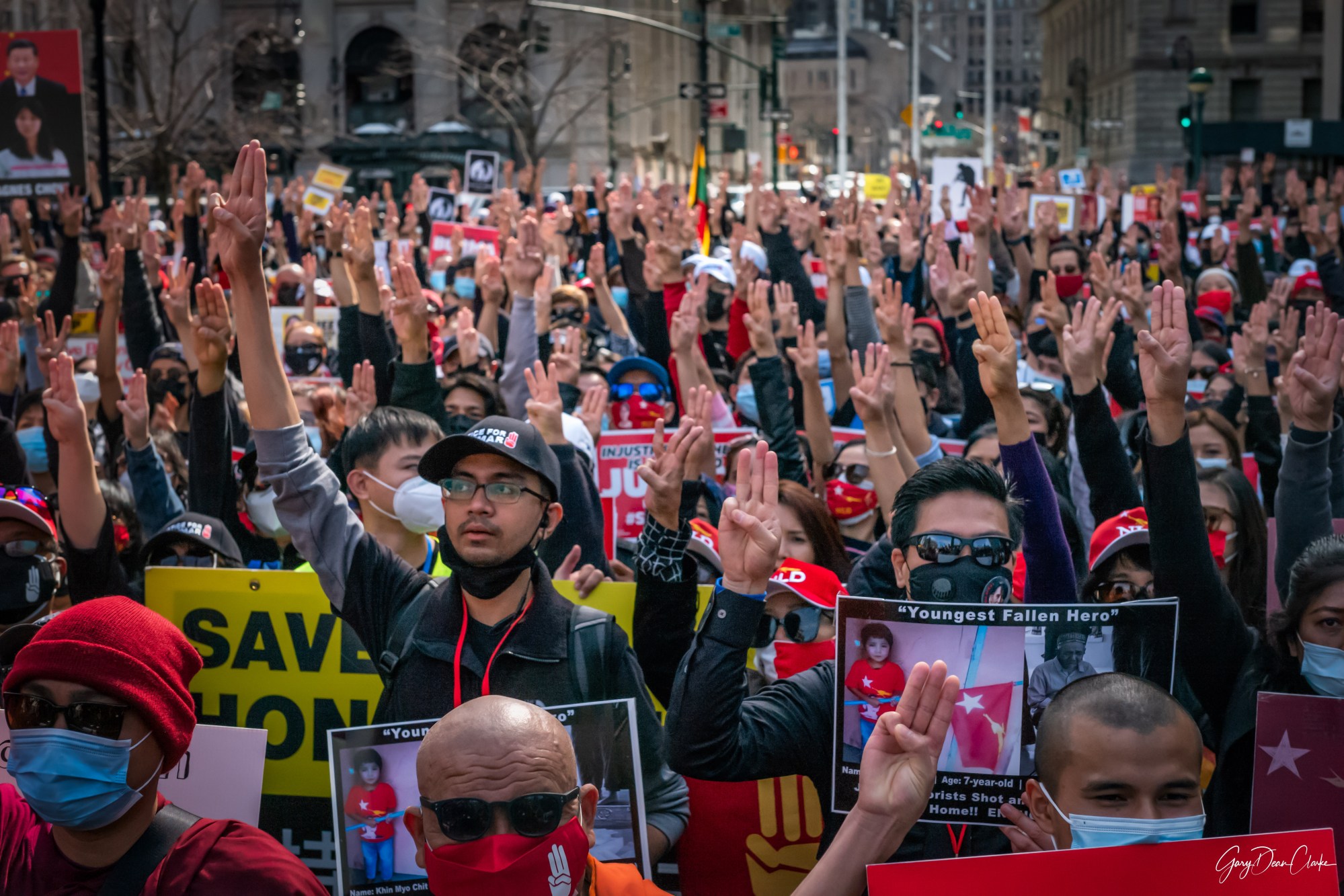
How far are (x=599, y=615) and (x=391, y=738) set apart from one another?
0.61m

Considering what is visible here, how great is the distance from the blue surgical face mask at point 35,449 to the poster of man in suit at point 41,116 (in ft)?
22.1

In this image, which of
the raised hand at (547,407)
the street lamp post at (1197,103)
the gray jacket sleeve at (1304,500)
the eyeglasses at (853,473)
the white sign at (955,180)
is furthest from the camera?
the street lamp post at (1197,103)

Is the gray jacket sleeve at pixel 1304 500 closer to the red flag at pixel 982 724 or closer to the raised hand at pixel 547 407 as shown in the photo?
the red flag at pixel 982 724

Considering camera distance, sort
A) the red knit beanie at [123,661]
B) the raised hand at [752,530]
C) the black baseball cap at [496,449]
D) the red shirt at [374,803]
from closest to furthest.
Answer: the red knit beanie at [123,661], the raised hand at [752,530], the red shirt at [374,803], the black baseball cap at [496,449]

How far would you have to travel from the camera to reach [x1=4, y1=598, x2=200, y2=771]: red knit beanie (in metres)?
2.75

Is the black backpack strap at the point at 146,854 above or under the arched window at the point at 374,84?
under

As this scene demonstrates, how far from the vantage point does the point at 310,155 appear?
4759 cm

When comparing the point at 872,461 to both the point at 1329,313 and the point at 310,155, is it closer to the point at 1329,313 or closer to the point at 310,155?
the point at 1329,313

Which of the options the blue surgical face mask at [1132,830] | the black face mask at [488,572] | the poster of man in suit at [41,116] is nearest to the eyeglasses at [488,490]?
the black face mask at [488,572]

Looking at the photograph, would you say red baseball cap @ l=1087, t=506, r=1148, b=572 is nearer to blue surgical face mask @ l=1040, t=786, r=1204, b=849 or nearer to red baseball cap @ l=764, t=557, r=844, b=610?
red baseball cap @ l=764, t=557, r=844, b=610

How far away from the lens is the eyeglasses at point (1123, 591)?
4.28 metres

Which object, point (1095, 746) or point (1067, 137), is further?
point (1067, 137)

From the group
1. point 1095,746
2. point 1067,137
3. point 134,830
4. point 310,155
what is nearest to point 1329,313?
point 1095,746

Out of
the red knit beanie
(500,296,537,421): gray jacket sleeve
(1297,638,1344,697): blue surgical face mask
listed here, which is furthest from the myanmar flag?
the red knit beanie
